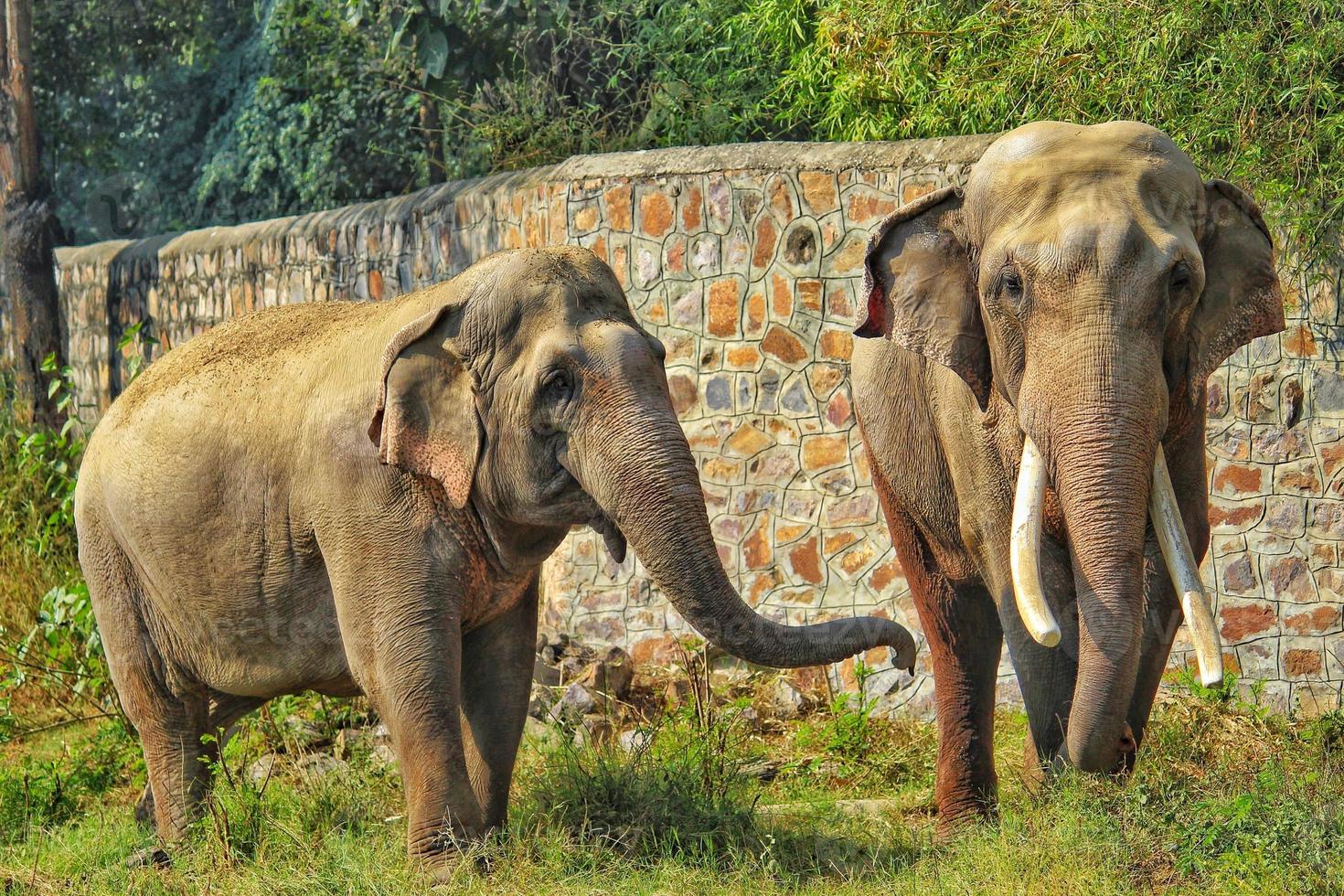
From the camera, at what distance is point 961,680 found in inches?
251

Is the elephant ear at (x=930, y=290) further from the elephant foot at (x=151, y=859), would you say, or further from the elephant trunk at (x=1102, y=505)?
the elephant foot at (x=151, y=859)

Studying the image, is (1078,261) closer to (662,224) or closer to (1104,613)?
(1104,613)

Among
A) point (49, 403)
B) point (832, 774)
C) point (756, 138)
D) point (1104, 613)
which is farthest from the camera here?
point (49, 403)

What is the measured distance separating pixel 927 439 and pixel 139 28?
1467 cm

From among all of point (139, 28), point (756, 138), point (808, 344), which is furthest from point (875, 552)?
point (139, 28)

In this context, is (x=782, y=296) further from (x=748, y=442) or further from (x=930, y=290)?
(x=930, y=290)

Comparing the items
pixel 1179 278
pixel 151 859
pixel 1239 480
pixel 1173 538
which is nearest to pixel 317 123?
pixel 1239 480

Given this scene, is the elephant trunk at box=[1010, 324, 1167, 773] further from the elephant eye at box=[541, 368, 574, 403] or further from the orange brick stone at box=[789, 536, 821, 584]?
the orange brick stone at box=[789, 536, 821, 584]

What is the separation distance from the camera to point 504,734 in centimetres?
599

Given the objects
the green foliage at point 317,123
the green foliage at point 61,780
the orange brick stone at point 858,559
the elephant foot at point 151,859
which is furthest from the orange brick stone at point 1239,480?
the green foliage at point 317,123

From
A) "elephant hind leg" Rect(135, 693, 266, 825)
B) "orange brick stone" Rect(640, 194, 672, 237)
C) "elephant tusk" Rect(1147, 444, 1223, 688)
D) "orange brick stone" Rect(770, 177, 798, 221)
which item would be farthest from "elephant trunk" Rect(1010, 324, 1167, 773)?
"orange brick stone" Rect(640, 194, 672, 237)

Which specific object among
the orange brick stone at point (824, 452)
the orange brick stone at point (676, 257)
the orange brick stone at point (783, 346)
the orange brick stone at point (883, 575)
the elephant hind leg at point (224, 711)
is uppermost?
the orange brick stone at point (676, 257)

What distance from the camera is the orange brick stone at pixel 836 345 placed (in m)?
8.98

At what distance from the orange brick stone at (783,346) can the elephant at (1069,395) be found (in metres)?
2.73
